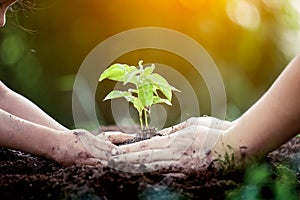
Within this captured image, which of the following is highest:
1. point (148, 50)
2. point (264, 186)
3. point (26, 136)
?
point (148, 50)

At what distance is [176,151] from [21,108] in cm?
48

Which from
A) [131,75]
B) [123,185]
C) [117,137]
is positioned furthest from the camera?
[117,137]

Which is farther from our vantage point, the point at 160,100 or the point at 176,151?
the point at 160,100

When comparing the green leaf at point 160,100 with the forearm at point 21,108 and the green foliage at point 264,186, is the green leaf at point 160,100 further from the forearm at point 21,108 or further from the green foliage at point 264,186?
the green foliage at point 264,186

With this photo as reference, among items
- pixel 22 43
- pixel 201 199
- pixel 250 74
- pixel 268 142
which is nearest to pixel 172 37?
pixel 250 74

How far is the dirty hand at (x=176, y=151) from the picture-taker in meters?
0.78

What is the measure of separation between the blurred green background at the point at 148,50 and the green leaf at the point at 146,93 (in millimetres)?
677

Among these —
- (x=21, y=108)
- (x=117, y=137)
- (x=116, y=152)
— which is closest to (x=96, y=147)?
(x=116, y=152)

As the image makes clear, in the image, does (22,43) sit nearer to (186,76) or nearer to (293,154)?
(186,76)

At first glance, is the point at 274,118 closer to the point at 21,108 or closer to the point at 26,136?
the point at 26,136

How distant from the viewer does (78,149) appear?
85cm

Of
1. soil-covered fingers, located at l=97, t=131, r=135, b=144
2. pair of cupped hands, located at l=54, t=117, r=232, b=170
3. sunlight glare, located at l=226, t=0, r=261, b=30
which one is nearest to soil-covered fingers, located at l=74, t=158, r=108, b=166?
pair of cupped hands, located at l=54, t=117, r=232, b=170

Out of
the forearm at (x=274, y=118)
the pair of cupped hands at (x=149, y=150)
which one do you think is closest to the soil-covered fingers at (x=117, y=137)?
the pair of cupped hands at (x=149, y=150)

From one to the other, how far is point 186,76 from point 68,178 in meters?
1.26
